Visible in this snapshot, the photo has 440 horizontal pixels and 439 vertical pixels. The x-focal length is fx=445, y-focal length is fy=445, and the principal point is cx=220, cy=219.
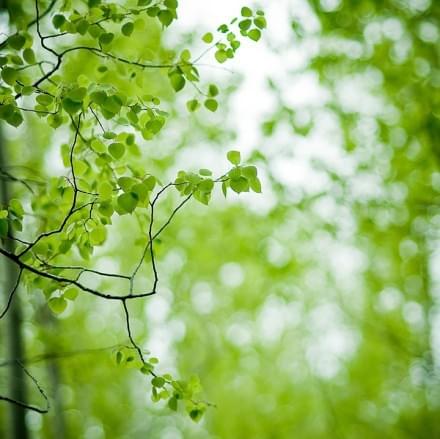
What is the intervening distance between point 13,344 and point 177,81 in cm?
243

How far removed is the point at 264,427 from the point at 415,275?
391 centimetres

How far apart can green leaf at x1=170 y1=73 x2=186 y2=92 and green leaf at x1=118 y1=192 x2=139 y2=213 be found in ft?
2.04

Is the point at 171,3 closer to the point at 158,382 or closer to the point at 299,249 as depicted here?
the point at 158,382

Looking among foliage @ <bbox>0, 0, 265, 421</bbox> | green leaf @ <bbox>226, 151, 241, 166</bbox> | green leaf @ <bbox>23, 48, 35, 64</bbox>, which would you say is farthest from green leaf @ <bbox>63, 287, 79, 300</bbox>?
green leaf @ <bbox>23, 48, 35, 64</bbox>

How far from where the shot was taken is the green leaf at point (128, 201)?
49.1 inches

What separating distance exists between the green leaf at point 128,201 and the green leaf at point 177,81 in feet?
2.04

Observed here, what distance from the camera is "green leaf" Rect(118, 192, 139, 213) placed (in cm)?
125

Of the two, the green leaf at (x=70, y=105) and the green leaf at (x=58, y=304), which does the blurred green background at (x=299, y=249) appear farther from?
the green leaf at (x=70, y=105)

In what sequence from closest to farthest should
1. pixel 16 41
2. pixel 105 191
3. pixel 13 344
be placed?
pixel 105 191, pixel 16 41, pixel 13 344

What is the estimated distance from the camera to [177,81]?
1.71 meters

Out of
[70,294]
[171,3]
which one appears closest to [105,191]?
[70,294]

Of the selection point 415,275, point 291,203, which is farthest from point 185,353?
point 291,203

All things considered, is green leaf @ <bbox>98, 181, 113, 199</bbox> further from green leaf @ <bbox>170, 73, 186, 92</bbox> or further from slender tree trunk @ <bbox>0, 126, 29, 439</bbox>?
slender tree trunk @ <bbox>0, 126, 29, 439</bbox>

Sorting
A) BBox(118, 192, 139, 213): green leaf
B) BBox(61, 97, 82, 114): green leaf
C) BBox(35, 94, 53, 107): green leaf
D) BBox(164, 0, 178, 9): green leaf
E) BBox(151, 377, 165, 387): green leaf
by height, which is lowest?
BBox(151, 377, 165, 387): green leaf
